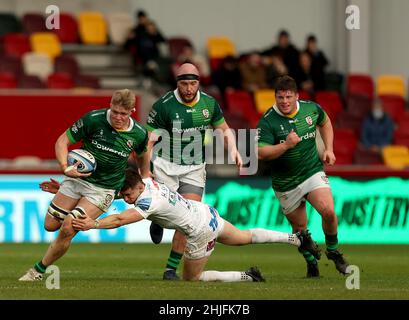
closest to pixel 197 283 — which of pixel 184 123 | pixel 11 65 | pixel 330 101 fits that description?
pixel 184 123

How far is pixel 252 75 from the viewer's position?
2892 centimetres

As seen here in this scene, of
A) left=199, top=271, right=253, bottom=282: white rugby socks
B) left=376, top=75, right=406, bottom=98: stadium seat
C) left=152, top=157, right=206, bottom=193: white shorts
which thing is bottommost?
left=376, top=75, right=406, bottom=98: stadium seat

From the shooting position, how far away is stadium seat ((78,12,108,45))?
2961 cm

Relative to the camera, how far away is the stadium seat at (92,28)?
2961 cm

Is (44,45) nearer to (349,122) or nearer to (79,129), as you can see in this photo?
(349,122)

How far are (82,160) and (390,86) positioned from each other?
1831cm

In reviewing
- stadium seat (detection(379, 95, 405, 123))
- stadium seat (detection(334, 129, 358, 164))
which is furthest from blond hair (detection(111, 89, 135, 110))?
stadium seat (detection(379, 95, 405, 123))

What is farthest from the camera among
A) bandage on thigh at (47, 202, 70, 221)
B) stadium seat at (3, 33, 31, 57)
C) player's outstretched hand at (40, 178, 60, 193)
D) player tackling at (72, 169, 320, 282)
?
stadium seat at (3, 33, 31, 57)

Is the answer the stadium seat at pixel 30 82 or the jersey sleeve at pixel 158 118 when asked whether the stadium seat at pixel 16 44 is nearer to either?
the stadium seat at pixel 30 82

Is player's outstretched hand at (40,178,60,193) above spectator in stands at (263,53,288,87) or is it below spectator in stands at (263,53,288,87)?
above

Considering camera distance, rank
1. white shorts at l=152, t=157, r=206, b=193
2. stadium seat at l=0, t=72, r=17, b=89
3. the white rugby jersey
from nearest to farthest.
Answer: the white rugby jersey → white shorts at l=152, t=157, r=206, b=193 → stadium seat at l=0, t=72, r=17, b=89

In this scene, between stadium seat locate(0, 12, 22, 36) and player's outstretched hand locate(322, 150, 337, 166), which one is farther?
stadium seat locate(0, 12, 22, 36)

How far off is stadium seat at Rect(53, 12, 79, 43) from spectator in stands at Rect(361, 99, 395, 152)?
712 centimetres

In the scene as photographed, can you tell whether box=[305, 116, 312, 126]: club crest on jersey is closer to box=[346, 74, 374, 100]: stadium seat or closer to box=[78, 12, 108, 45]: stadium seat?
box=[346, 74, 374, 100]: stadium seat
